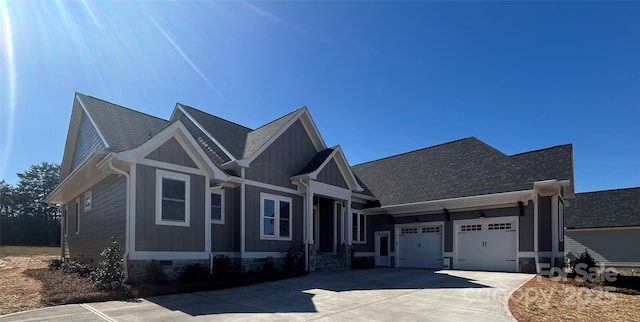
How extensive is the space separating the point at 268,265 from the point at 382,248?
8605 millimetres

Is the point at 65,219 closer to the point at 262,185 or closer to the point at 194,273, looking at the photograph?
the point at 262,185

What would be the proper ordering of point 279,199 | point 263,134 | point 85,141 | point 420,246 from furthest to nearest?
point 420,246
point 263,134
point 85,141
point 279,199

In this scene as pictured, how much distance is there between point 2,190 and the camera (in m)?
53.9

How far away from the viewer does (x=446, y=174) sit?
19578mm

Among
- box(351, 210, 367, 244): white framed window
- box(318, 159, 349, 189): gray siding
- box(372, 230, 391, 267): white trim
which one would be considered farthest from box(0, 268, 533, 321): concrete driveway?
box(372, 230, 391, 267): white trim

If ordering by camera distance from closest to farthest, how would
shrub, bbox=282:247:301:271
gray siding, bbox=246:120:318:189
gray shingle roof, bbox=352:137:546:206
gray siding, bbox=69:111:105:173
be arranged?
gray siding, bbox=69:111:105:173 < gray siding, bbox=246:120:318:189 < shrub, bbox=282:247:301:271 < gray shingle roof, bbox=352:137:546:206

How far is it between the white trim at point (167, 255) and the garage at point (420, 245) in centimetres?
1100

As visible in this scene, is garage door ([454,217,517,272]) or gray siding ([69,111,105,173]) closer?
gray siding ([69,111,105,173])

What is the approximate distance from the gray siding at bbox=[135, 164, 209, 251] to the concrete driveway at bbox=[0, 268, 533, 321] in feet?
7.41

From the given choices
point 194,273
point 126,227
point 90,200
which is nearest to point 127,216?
point 126,227

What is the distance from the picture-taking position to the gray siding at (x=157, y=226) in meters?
10.5

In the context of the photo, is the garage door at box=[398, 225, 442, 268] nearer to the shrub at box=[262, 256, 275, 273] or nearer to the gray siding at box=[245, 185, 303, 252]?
the gray siding at box=[245, 185, 303, 252]

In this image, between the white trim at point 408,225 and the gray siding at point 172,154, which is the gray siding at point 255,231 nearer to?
the gray siding at point 172,154

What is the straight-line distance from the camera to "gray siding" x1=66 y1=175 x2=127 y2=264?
36.1 ft
